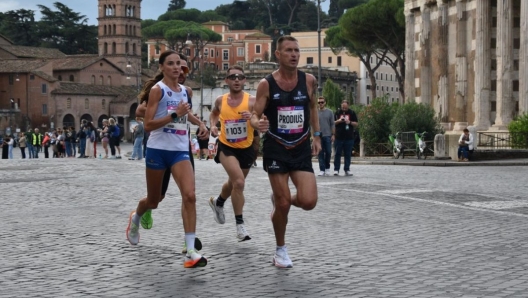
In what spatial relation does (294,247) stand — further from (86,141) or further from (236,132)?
(86,141)

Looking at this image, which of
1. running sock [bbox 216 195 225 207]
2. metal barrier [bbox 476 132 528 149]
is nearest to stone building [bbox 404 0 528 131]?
metal barrier [bbox 476 132 528 149]

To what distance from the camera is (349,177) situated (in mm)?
23703

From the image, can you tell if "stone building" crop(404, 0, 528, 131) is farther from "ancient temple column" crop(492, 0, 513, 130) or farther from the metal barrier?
the metal barrier

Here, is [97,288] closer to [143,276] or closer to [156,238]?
[143,276]

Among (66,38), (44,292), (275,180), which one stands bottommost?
(44,292)

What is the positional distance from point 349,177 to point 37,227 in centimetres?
1152

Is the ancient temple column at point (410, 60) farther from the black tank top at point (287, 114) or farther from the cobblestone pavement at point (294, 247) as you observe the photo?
the black tank top at point (287, 114)

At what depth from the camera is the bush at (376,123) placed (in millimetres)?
41656

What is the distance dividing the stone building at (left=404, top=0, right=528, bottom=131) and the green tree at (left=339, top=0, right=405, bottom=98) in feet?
59.5

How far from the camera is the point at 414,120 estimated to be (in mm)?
39688

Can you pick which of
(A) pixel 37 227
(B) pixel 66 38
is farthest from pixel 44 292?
(B) pixel 66 38

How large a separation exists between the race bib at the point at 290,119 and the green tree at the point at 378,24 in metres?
61.0

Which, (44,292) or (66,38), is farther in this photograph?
(66,38)

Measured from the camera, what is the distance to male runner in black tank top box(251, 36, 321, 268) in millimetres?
9766
